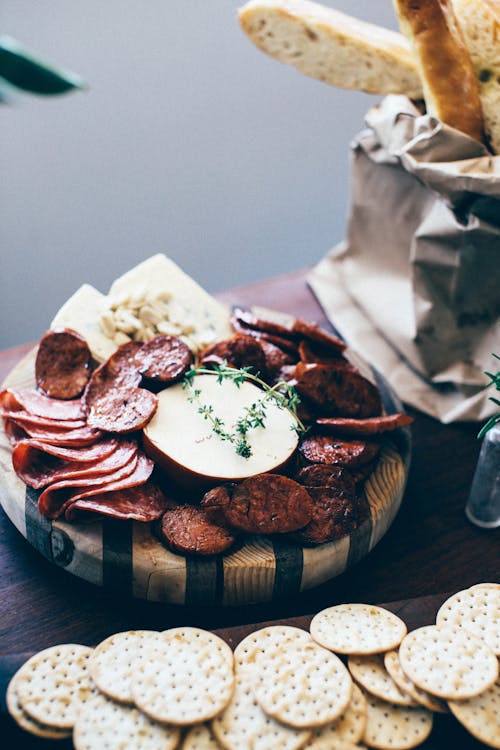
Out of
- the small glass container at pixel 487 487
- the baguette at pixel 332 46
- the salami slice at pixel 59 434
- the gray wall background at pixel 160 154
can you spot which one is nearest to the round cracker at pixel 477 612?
the small glass container at pixel 487 487

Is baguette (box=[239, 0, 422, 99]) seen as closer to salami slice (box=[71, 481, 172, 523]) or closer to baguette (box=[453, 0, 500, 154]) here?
baguette (box=[453, 0, 500, 154])

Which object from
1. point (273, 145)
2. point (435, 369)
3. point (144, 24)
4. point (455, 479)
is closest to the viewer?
point (455, 479)

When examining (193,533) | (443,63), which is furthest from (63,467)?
(443,63)

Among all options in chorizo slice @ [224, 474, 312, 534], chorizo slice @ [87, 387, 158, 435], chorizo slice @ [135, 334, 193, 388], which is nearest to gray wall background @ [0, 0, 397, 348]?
chorizo slice @ [135, 334, 193, 388]

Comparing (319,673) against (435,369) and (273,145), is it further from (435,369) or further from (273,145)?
(273,145)

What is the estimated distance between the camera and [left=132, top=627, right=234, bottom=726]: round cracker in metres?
0.99

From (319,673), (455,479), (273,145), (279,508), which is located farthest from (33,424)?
(273,145)

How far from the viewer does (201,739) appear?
0.99 meters

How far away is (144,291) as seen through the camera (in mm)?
1684

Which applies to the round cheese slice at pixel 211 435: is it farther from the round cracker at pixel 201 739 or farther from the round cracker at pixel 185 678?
the round cracker at pixel 201 739

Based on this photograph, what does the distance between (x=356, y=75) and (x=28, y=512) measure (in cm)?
119

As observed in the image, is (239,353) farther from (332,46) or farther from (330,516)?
(332,46)

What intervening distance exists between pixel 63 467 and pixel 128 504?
16cm

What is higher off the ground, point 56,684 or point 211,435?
point 211,435
